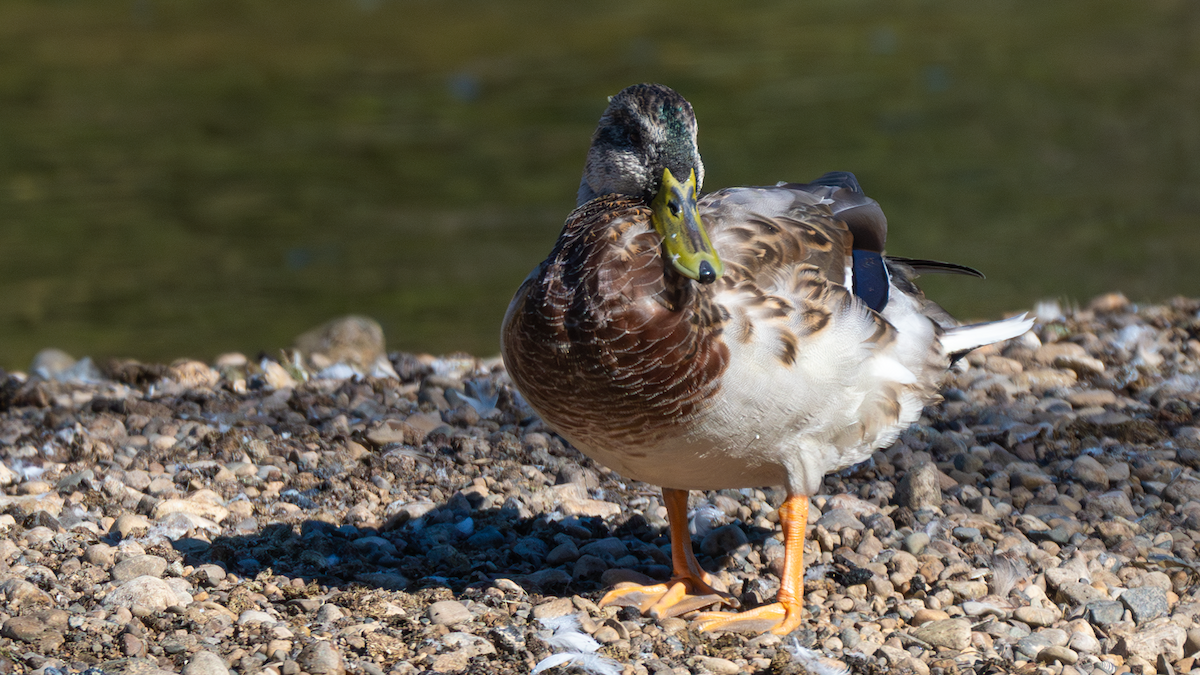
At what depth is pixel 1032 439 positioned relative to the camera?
414 centimetres

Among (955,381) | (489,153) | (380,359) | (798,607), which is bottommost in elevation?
(798,607)

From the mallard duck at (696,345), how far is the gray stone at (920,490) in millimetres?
494

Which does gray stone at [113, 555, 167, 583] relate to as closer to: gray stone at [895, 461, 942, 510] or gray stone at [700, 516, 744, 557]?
gray stone at [700, 516, 744, 557]

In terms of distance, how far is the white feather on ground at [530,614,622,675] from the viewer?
2891mm

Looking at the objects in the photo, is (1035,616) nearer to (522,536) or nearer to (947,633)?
(947,633)

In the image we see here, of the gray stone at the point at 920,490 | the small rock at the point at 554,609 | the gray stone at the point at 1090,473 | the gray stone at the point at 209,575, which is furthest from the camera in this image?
the gray stone at the point at 1090,473

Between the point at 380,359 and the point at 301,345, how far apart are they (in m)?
0.75

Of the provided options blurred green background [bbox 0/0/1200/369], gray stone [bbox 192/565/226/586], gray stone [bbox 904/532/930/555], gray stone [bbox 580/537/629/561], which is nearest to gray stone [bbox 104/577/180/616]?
gray stone [bbox 192/565/226/586]

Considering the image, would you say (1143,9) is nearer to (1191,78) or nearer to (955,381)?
(1191,78)

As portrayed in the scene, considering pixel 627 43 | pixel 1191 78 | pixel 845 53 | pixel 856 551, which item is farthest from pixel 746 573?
pixel 627 43

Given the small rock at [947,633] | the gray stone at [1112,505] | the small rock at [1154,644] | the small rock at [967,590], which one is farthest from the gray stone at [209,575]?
the gray stone at [1112,505]

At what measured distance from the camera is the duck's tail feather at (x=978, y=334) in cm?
347

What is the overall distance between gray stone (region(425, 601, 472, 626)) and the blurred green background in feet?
11.6

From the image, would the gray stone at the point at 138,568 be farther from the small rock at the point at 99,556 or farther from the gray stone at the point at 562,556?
the gray stone at the point at 562,556
